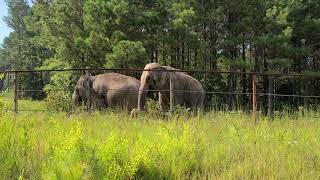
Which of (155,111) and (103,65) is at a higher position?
(103,65)

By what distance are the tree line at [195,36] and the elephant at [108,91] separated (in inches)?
290

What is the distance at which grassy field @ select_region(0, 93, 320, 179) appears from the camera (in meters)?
5.85

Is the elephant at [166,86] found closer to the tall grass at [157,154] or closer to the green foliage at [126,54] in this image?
the tall grass at [157,154]

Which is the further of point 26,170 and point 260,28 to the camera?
point 260,28

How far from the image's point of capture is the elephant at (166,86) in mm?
14461

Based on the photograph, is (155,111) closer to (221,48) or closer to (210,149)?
(210,149)

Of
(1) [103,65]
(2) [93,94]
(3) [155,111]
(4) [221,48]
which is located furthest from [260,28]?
(3) [155,111]

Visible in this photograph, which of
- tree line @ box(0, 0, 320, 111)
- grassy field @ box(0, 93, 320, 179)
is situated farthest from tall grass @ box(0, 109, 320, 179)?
tree line @ box(0, 0, 320, 111)

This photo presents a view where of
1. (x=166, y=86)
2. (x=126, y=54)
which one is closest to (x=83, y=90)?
(x=166, y=86)

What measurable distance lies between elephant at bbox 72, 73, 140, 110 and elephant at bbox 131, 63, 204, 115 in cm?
195

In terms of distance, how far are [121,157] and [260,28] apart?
1060 inches

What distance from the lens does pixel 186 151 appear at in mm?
6891

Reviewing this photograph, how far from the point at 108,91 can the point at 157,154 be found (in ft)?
36.9

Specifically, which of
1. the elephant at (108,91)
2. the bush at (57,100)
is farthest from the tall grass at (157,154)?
the bush at (57,100)
